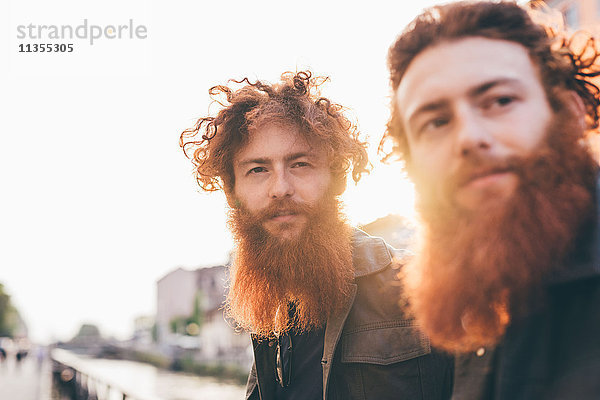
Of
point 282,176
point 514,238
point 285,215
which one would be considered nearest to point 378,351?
point 285,215

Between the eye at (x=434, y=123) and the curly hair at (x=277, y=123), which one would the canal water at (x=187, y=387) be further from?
the eye at (x=434, y=123)

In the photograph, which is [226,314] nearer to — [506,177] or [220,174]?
[220,174]

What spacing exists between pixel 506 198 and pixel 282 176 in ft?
4.34

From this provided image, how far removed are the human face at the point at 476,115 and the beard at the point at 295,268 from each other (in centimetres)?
114

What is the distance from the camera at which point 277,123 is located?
102 inches

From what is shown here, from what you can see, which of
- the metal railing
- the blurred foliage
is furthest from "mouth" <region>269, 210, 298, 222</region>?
the blurred foliage

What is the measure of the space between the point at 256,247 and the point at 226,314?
3.11 ft

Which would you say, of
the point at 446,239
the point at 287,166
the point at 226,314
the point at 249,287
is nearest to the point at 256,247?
the point at 249,287

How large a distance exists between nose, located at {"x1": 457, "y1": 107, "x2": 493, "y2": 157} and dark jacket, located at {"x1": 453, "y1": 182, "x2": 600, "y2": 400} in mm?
307

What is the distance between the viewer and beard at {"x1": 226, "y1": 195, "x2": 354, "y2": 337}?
2.42 meters

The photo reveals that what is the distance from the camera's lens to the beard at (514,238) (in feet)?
3.88

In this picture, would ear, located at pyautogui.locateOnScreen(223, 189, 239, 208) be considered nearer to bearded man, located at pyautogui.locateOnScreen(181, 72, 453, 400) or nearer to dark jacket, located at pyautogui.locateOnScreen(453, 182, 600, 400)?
bearded man, located at pyautogui.locateOnScreen(181, 72, 453, 400)

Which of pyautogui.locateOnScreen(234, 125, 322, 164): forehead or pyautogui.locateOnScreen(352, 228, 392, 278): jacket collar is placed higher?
pyautogui.locateOnScreen(234, 125, 322, 164): forehead

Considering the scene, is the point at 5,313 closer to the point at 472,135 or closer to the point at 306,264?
the point at 306,264
